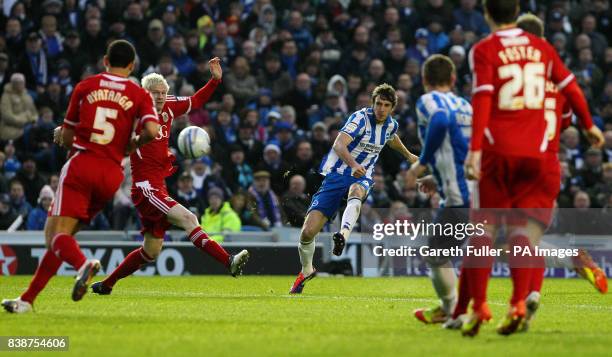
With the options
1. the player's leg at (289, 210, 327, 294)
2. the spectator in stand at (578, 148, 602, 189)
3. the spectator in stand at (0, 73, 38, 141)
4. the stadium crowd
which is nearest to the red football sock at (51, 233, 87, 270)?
the player's leg at (289, 210, 327, 294)

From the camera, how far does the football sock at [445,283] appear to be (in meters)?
9.45

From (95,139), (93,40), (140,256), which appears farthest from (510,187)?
(93,40)

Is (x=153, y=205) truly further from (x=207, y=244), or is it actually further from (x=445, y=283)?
(x=445, y=283)

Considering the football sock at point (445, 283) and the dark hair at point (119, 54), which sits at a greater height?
the dark hair at point (119, 54)

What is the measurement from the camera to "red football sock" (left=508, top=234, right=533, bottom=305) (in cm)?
839

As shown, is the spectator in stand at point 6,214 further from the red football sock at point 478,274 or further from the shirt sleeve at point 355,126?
the red football sock at point 478,274

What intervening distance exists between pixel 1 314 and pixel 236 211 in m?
10.7

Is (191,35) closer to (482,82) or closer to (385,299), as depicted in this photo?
(385,299)

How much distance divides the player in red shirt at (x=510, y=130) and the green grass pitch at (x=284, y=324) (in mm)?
468

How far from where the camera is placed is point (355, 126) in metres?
14.3

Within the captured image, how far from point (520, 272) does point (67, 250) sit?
3700 millimetres

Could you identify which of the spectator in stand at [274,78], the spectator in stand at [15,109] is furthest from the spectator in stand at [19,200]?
the spectator in stand at [274,78]

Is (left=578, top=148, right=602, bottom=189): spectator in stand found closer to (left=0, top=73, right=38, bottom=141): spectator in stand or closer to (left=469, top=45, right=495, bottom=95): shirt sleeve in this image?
(left=0, top=73, right=38, bottom=141): spectator in stand

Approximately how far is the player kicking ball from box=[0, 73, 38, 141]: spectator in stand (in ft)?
27.9
